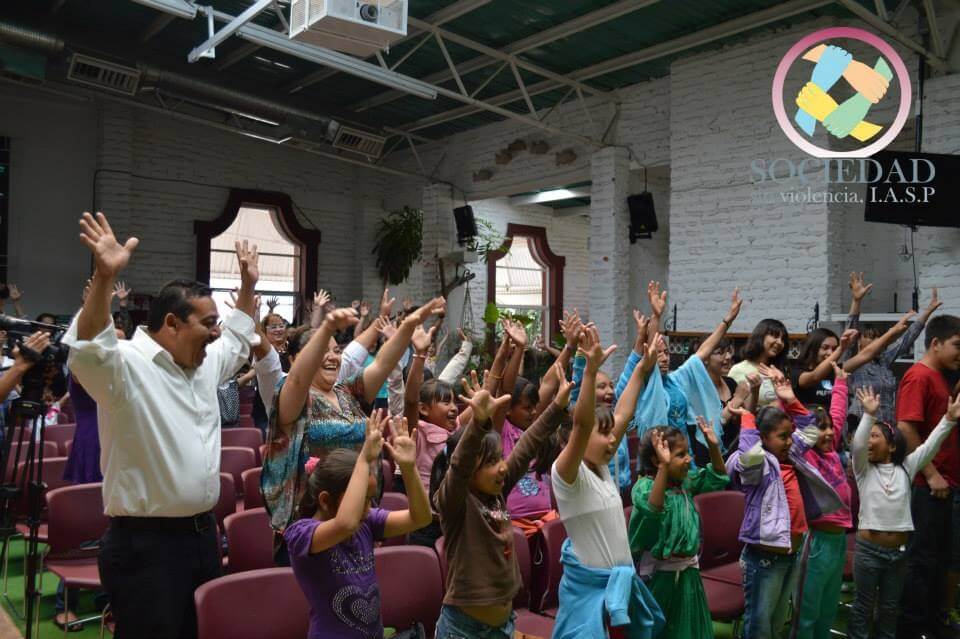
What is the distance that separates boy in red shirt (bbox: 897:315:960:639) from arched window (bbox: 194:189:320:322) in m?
9.08

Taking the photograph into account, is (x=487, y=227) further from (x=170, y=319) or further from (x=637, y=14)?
(x=170, y=319)

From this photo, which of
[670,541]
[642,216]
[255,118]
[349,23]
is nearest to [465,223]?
[642,216]

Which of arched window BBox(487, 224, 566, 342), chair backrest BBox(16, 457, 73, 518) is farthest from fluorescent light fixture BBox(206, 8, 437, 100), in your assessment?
arched window BBox(487, 224, 566, 342)

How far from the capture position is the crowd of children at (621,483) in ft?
6.81

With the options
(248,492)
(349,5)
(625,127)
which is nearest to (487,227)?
(625,127)

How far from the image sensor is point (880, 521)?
10.5 feet

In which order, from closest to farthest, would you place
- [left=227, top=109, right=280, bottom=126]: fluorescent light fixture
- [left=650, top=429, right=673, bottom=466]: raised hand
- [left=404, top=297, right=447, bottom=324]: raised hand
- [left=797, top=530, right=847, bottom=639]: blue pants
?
[left=404, top=297, right=447, bottom=324]: raised hand, [left=650, top=429, right=673, bottom=466]: raised hand, [left=797, top=530, right=847, bottom=639]: blue pants, [left=227, top=109, right=280, bottom=126]: fluorescent light fixture

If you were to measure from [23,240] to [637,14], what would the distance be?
24.6 feet

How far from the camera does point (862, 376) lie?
15.9 feet

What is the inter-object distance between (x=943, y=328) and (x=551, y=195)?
8.21m

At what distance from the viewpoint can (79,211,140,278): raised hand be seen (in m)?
1.77

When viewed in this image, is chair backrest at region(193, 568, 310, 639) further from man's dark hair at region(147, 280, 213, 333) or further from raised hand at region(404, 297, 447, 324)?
raised hand at region(404, 297, 447, 324)

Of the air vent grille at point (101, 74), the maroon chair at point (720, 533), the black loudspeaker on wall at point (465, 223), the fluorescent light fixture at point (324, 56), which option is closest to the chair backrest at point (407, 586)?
the maroon chair at point (720, 533)

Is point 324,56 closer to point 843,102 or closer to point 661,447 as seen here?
point 843,102
